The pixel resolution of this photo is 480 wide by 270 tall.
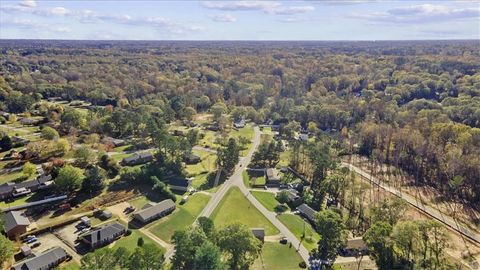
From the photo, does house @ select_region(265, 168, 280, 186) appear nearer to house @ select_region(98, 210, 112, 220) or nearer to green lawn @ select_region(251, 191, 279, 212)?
green lawn @ select_region(251, 191, 279, 212)

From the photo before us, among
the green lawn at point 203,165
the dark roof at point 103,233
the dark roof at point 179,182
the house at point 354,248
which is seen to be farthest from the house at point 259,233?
the green lawn at point 203,165

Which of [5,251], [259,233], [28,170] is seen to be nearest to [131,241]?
[5,251]

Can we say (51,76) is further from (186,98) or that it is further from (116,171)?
(116,171)

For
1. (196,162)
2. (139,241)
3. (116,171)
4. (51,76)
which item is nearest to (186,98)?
(196,162)

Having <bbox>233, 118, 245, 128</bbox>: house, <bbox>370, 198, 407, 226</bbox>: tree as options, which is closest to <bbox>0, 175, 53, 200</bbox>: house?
<bbox>370, 198, 407, 226</bbox>: tree

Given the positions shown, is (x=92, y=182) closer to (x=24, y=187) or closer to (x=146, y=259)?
(x=24, y=187)

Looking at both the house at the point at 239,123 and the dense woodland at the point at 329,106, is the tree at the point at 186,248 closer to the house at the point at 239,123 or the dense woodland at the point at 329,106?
the dense woodland at the point at 329,106

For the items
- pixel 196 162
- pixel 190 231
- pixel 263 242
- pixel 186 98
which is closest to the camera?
pixel 190 231
